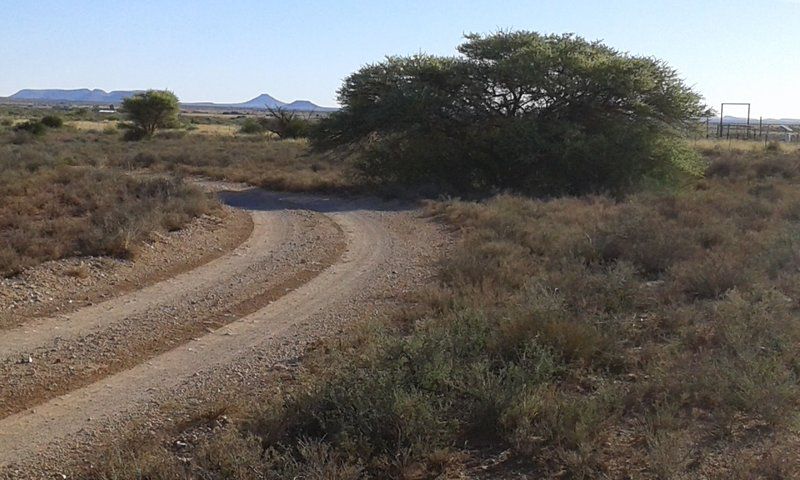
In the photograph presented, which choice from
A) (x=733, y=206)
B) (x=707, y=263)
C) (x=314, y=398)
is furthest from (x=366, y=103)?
(x=314, y=398)

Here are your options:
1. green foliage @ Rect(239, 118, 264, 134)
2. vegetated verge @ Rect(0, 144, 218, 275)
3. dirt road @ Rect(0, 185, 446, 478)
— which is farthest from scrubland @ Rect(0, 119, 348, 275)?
green foliage @ Rect(239, 118, 264, 134)

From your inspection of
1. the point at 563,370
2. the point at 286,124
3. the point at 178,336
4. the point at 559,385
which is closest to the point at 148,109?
the point at 286,124

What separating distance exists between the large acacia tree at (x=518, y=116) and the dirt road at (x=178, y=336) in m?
11.9

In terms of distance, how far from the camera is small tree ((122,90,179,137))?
68875 mm

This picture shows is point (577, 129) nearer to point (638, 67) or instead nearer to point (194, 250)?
point (638, 67)

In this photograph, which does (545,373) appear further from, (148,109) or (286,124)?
(148,109)

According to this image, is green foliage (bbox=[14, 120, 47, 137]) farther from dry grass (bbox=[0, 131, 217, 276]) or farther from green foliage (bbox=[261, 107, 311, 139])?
dry grass (bbox=[0, 131, 217, 276])

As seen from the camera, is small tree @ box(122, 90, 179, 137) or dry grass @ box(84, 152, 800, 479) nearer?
dry grass @ box(84, 152, 800, 479)

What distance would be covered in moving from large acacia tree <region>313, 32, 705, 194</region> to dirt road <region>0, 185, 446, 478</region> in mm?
11938

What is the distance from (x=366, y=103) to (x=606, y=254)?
16717mm

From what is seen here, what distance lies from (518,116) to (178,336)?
21064mm

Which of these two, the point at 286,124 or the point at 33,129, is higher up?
the point at 286,124

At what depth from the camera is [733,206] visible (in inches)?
749

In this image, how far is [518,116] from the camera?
2847 cm
